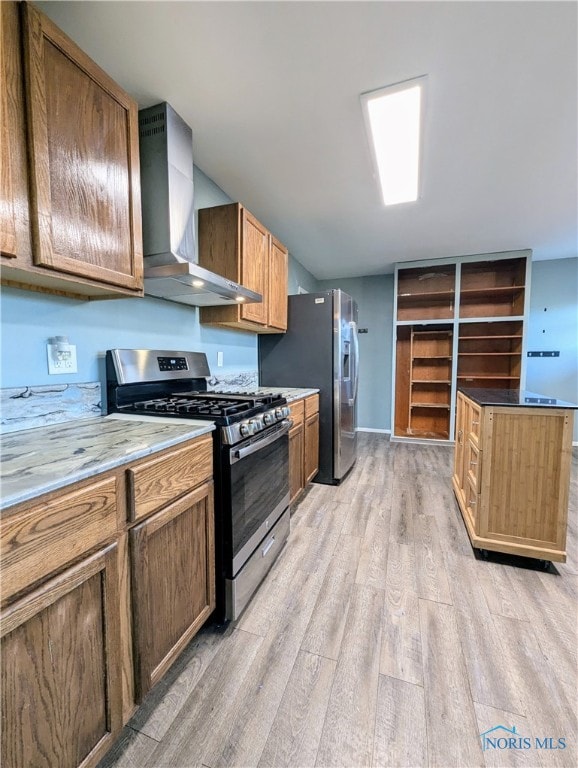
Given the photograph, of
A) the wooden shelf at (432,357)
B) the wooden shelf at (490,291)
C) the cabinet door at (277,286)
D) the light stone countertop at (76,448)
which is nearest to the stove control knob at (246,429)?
the light stone countertop at (76,448)

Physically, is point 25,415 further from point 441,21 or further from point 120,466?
point 441,21

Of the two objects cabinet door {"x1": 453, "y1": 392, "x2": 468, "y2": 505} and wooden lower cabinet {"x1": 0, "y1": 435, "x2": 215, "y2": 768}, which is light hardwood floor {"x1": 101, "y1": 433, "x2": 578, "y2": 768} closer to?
wooden lower cabinet {"x1": 0, "y1": 435, "x2": 215, "y2": 768}

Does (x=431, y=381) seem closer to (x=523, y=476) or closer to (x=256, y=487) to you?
(x=523, y=476)

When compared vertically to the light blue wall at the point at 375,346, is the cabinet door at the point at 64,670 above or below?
below

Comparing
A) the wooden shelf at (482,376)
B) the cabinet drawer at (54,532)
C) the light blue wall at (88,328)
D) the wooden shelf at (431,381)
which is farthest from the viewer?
the wooden shelf at (431,381)

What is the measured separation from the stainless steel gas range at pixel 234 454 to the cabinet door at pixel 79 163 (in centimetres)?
52

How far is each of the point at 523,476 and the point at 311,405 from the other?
1526 millimetres

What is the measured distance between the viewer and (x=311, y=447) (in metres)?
2.78

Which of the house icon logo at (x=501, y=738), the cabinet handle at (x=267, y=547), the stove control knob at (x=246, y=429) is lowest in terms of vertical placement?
the house icon logo at (x=501, y=738)

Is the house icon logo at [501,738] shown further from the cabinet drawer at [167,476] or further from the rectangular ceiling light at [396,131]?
the rectangular ceiling light at [396,131]

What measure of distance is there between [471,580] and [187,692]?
1.47 meters

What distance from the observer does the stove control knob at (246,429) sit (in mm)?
1412

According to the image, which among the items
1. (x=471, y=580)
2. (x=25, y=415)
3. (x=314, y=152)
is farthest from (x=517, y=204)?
(x=25, y=415)

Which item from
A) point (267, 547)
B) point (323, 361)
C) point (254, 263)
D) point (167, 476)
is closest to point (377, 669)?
point (267, 547)
